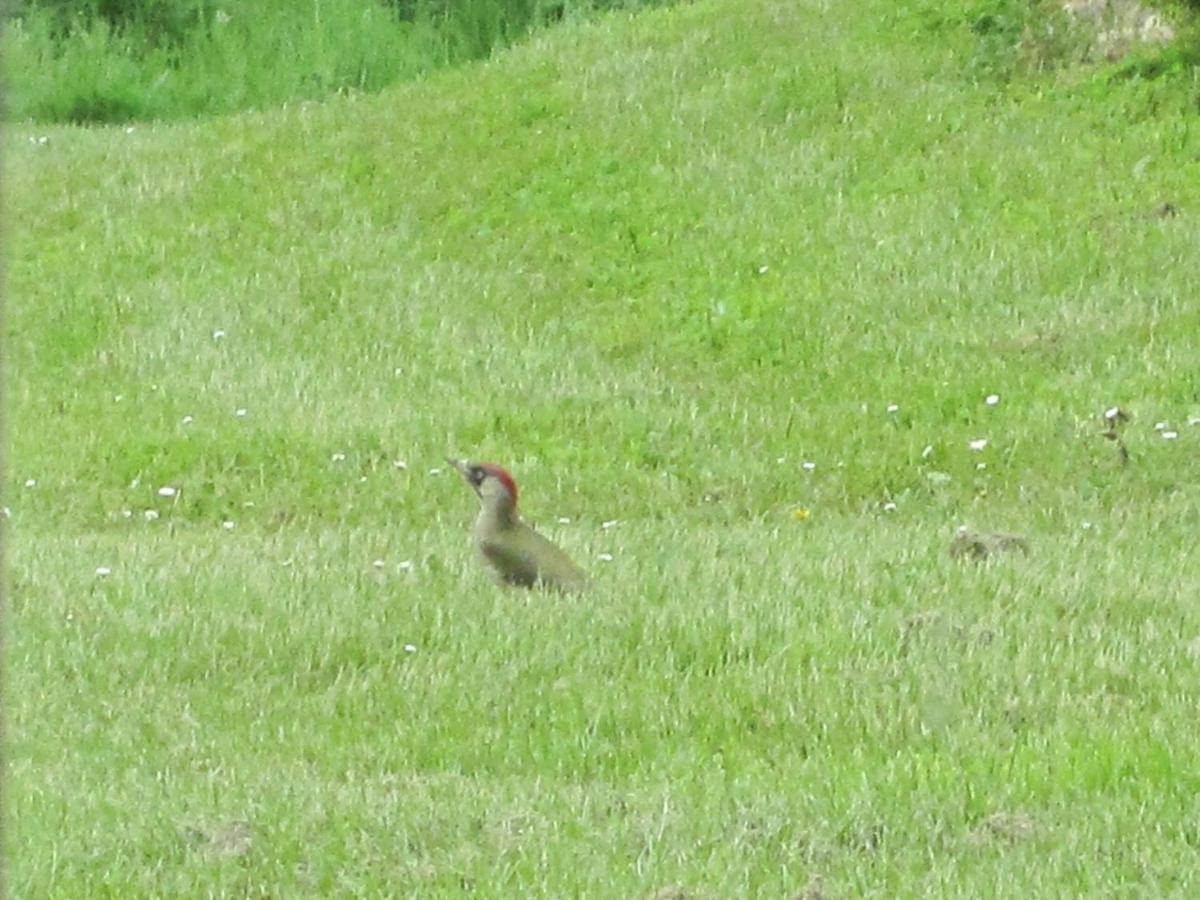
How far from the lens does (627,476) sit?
1267 centimetres

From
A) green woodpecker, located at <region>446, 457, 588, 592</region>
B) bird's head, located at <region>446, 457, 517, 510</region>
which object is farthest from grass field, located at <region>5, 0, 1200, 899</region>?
bird's head, located at <region>446, 457, 517, 510</region>

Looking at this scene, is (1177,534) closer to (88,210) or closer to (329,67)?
(88,210)

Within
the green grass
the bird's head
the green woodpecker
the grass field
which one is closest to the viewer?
the grass field

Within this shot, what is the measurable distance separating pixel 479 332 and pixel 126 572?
5.99 m

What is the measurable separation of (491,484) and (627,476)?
351 cm

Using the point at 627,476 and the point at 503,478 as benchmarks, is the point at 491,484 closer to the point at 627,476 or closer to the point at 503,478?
the point at 503,478

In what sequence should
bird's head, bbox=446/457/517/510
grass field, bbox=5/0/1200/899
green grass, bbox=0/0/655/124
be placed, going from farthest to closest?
green grass, bbox=0/0/655/124
bird's head, bbox=446/457/517/510
grass field, bbox=5/0/1200/899

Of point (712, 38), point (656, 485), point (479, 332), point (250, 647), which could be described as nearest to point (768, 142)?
point (712, 38)

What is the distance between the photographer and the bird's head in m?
9.10

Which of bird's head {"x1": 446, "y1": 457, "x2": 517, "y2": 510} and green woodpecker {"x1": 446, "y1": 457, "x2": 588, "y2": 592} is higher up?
bird's head {"x1": 446, "y1": 457, "x2": 517, "y2": 510}

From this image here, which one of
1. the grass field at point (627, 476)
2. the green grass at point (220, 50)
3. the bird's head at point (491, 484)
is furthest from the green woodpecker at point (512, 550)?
the green grass at point (220, 50)

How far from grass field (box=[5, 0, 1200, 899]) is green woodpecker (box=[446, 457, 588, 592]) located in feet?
0.61

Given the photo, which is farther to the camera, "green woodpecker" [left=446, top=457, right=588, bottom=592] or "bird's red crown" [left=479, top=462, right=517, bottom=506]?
"bird's red crown" [left=479, top=462, right=517, bottom=506]

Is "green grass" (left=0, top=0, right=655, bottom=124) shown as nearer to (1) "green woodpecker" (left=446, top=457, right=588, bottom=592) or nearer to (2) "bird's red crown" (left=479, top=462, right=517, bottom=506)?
(2) "bird's red crown" (left=479, top=462, right=517, bottom=506)
